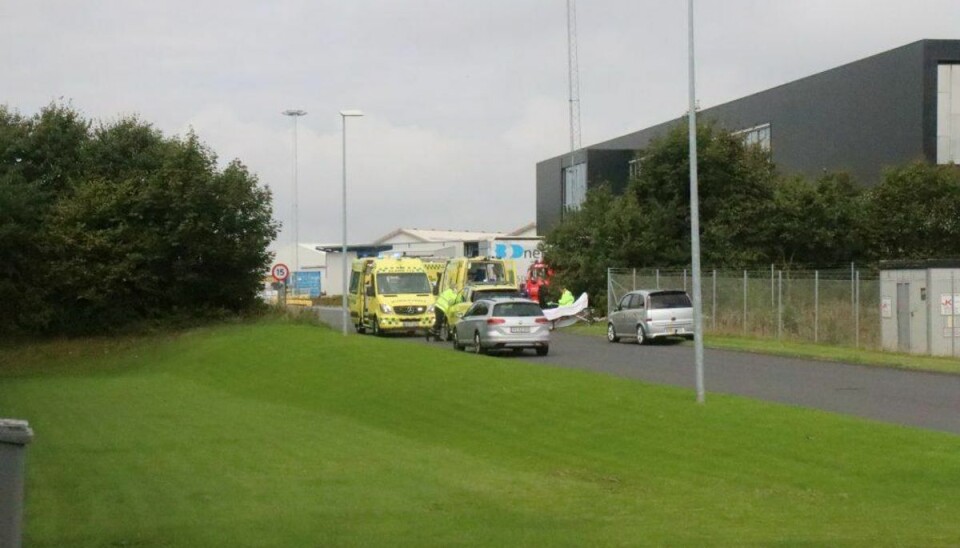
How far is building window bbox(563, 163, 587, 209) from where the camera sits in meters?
73.9

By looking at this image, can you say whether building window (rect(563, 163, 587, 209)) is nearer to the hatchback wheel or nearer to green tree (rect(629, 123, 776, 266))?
green tree (rect(629, 123, 776, 266))

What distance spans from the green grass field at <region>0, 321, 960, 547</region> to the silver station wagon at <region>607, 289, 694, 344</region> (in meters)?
13.6

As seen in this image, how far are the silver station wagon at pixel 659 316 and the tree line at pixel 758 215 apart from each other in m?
10.5

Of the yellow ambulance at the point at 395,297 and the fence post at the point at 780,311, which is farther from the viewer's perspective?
the yellow ambulance at the point at 395,297

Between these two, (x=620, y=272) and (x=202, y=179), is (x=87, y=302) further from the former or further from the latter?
(x=620, y=272)

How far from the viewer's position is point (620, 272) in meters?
52.8

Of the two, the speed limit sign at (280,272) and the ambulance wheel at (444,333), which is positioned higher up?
the speed limit sign at (280,272)

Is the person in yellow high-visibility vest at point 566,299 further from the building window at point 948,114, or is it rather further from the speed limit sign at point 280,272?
the building window at point 948,114

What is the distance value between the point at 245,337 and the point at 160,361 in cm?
248

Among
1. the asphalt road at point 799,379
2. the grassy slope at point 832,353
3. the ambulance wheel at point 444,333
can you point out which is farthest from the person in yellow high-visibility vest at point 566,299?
the asphalt road at point 799,379

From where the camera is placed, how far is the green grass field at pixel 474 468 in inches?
423

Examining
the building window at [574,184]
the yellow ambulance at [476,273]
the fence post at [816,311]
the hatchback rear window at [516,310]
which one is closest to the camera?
the hatchback rear window at [516,310]

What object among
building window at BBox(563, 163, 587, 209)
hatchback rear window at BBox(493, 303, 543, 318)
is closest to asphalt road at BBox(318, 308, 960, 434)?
hatchback rear window at BBox(493, 303, 543, 318)

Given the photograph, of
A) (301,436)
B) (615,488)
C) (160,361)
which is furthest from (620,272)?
Answer: (615,488)
